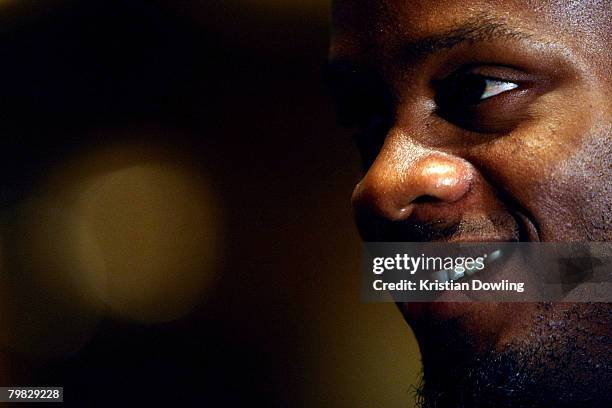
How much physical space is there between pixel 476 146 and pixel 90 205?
0.76m

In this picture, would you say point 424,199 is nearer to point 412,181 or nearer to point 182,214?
point 412,181

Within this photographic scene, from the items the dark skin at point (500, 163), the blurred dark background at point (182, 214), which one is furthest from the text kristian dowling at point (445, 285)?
the blurred dark background at point (182, 214)

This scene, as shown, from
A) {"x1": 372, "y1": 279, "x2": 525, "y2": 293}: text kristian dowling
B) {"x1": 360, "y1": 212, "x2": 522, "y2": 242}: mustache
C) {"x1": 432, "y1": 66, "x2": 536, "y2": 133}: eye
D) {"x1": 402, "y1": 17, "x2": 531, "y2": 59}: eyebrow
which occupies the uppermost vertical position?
{"x1": 402, "y1": 17, "x2": 531, "y2": 59}: eyebrow

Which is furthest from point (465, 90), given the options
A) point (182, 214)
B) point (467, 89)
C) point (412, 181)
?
point (182, 214)

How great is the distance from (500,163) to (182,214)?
2.59 ft

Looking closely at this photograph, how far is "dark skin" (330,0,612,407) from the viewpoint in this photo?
642mm

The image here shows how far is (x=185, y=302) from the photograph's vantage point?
1299mm

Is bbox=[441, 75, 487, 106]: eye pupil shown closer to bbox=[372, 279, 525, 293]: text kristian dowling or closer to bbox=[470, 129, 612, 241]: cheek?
bbox=[470, 129, 612, 241]: cheek

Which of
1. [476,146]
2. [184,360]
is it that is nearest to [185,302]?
[184,360]

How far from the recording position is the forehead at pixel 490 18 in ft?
2.13

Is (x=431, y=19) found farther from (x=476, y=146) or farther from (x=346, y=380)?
(x=346, y=380)

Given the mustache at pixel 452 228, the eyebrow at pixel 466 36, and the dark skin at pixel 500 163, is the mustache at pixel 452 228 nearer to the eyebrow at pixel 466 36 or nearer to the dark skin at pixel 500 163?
the dark skin at pixel 500 163

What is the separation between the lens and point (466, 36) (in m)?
0.67

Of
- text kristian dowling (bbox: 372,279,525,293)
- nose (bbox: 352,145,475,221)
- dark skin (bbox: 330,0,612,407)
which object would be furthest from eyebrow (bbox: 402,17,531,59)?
text kristian dowling (bbox: 372,279,525,293)
